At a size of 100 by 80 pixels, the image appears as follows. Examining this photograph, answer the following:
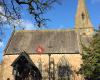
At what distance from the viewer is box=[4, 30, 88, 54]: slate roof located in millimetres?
44938

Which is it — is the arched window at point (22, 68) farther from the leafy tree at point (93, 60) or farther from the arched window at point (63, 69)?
the leafy tree at point (93, 60)

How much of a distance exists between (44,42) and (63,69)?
640cm

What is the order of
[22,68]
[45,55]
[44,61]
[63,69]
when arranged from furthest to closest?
[45,55]
[44,61]
[63,69]
[22,68]

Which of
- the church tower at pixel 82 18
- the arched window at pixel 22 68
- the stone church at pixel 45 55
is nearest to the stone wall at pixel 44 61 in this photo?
the stone church at pixel 45 55

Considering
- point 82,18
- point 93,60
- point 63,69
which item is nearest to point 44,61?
point 63,69

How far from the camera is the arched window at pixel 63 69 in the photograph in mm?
43000

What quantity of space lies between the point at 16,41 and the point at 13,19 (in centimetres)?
3377

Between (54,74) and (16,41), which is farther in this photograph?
(16,41)

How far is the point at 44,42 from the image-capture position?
154ft

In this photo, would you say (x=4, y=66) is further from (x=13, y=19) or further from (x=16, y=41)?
(x=13, y=19)

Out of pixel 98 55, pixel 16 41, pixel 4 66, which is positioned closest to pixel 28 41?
pixel 16 41

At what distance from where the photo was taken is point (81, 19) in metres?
72.9

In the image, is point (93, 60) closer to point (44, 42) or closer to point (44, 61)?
point (44, 61)

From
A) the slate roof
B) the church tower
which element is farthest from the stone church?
the church tower
